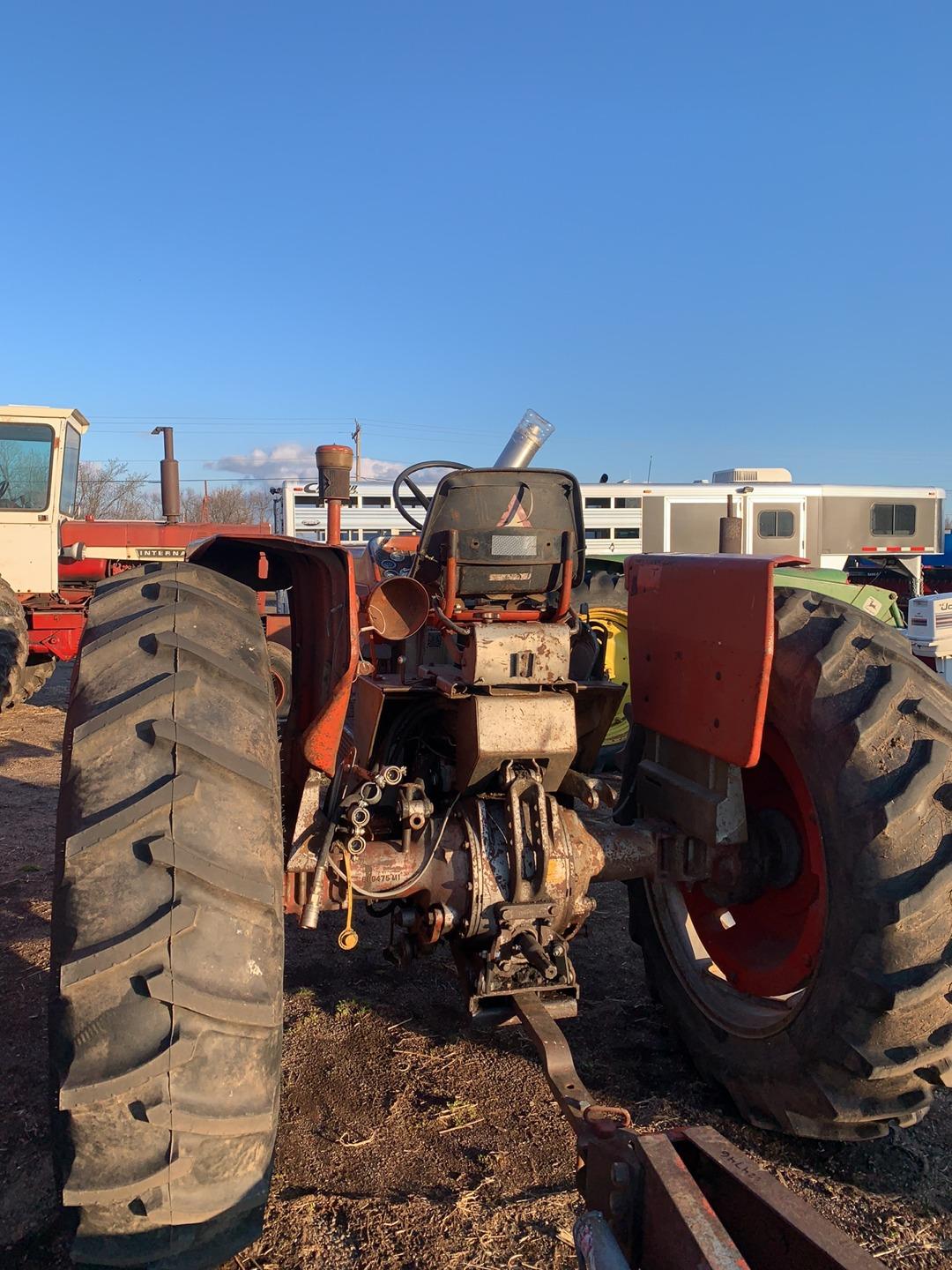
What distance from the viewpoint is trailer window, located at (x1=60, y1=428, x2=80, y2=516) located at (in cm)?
970

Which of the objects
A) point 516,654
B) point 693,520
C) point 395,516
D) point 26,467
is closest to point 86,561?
point 26,467

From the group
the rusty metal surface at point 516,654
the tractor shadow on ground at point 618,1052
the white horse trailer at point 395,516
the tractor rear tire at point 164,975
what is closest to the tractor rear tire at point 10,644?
the tractor shadow on ground at point 618,1052

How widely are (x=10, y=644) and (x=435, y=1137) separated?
Result: 6736mm

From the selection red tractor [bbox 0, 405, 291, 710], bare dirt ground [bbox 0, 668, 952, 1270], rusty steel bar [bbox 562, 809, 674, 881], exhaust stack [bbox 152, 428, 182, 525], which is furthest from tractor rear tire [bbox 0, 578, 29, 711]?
rusty steel bar [bbox 562, 809, 674, 881]

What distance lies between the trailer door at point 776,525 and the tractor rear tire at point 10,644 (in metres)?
11.7

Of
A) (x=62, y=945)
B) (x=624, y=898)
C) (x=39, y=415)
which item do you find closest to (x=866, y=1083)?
(x=62, y=945)

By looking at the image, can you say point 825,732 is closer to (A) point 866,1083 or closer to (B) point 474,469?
(A) point 866,1083

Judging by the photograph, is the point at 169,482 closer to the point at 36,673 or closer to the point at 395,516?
the point at 36,673

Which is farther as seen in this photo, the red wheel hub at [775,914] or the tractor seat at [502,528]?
the tractor seat at [502,528]

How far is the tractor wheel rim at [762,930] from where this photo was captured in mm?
2545

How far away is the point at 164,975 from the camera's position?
1515 mm

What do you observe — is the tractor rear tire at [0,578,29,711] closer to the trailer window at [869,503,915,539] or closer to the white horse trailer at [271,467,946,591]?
the white horse trailer at [271,467,946,591]

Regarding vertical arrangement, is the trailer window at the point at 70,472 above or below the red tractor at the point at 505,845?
above

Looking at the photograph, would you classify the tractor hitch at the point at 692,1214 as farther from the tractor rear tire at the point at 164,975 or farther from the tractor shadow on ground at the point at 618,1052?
the tractor shadow on ground at the point at 618,1052
